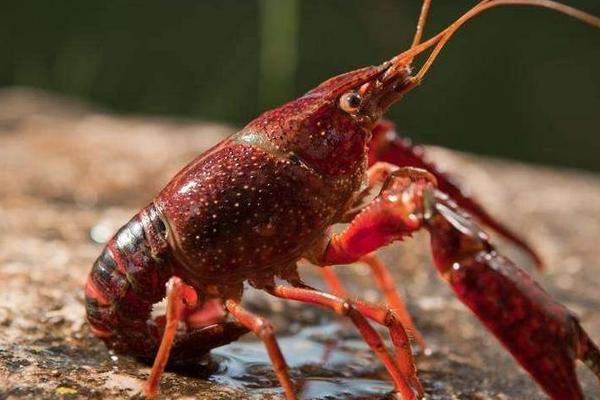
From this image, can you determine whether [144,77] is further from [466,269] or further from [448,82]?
[466,269]

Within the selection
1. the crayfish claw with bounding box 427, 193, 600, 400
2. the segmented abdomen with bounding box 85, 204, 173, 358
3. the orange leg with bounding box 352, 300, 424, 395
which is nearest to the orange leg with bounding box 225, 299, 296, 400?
the orange leg with bounding box 352, 300, 424, 395

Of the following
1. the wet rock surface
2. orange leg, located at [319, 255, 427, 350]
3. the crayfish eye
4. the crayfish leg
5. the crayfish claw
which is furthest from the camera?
the crayfish leg

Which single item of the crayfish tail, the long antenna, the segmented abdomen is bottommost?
the crayfish tail

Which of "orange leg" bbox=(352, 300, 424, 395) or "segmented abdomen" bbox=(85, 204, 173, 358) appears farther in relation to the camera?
"segmented abdomen" bbox=(85, 204, 173, 358)

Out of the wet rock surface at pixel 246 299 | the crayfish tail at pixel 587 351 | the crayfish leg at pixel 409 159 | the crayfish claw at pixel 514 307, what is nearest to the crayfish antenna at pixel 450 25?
the crayfish leg at pixel 409 159

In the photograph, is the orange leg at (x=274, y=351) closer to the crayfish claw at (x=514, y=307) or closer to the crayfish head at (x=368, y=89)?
the crayfish claw at (x=514, y=307)

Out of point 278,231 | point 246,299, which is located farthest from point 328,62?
point 278,231

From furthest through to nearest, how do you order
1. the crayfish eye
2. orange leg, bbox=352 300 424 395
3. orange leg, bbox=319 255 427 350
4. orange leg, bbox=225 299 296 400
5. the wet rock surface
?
orange leg, bbox=319 255 427 350 → the crayfish eye → the wet rock surface → orange leg, bbox=352 300 424 395 → orange leg, bbox=225 299 296 400

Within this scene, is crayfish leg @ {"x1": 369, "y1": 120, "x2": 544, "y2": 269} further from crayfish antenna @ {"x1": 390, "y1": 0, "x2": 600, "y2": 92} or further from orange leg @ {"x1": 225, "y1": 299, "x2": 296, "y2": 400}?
orange leg @ {"x1": 225, "y1": 299, "x2": 296, "y2": 400}
